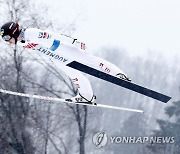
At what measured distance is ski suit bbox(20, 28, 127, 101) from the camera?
627 centimetres

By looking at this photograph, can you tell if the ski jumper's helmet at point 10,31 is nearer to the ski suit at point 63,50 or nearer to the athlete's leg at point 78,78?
the ski suit at point 63,50

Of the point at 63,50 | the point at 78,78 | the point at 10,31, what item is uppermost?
the point at 10,31

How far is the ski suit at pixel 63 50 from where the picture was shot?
6270 mm

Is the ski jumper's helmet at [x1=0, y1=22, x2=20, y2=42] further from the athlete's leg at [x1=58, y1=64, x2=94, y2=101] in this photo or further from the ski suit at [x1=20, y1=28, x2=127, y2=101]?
the athlete's leg at [x1=58, y1=64, x2=94, y2=101]

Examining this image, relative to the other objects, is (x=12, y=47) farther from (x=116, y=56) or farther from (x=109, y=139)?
(x=116, y=56)

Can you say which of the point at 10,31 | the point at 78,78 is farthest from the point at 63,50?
the point at 10,31

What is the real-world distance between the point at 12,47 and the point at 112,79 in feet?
22.3

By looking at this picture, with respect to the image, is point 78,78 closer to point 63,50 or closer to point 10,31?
point 63,50

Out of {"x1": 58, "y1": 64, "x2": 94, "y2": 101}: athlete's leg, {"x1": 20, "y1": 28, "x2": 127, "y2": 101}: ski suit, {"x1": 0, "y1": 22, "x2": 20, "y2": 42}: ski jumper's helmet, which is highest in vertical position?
{"x1": 0, "y1": 22, "x2": 20, "y2": 42}: ski jumper's helmet

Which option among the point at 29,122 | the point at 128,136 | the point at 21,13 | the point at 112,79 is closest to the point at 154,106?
the point at 128,136

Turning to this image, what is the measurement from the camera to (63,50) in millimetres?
6496

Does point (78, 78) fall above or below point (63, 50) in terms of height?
below

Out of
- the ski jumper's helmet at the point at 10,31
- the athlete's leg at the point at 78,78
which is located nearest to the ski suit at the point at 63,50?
the athlete's leg at the point at 78,78

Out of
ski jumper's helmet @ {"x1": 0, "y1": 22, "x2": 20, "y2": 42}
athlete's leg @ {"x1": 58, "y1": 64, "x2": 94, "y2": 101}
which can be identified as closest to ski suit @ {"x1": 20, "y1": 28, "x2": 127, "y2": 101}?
athlete's leg @ {"x1": 58, "y1": 64, "x2": 94, "y2": 101}
